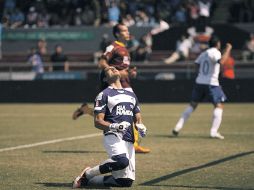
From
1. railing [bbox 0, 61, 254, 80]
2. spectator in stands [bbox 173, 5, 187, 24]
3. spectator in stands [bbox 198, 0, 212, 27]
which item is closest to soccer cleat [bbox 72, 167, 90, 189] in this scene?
railing [bbox 0, 61, 254, 80]

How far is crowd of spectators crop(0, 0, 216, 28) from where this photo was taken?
35969 millimetres

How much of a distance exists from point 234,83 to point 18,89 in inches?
316

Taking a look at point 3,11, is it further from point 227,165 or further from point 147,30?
point 227,165

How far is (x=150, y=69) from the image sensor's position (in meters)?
31.4

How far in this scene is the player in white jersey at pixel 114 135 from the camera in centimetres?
1090

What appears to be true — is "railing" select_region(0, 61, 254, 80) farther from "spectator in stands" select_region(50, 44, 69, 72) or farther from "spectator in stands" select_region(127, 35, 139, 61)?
"spectator in stands" select_region(127, 35, 139, 61)

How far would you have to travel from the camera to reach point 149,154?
50.0 ft

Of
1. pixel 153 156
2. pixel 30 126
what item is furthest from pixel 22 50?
pixel 153 156

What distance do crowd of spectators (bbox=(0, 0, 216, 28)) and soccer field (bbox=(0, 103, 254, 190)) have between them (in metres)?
10.6

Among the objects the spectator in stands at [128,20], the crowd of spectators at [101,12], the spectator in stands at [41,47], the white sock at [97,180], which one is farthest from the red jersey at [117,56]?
the spectator in stands at [128,20]

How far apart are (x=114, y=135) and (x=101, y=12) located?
26440mm

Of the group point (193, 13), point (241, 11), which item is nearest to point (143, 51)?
point (193, 13)

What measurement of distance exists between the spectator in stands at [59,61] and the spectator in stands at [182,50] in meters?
3.79

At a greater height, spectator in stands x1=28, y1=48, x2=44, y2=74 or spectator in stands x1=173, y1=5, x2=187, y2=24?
spectator in stands x1=173, y1=5, x2=187, y2=24
